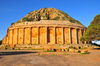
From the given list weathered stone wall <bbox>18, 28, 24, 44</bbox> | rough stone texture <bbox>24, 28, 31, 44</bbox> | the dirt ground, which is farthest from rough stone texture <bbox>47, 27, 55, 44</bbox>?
the dirt ground

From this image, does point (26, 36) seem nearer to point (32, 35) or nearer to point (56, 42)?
point (32, 35)

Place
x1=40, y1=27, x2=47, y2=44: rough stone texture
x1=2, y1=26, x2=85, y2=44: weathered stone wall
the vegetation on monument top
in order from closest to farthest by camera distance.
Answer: the vegetation on monument top → x1=40, y1=27, x2=47, y2=44: rough stone texture → x1=2, y1=26, x2=85, y2=44: weathered stone wall

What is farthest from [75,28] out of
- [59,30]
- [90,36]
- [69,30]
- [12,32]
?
[12,32]

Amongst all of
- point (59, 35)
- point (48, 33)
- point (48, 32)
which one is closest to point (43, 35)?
point (48, 33)

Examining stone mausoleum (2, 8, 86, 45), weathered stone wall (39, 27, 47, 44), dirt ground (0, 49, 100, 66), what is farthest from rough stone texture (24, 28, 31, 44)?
dirt ground (0, 49, 100, 66)

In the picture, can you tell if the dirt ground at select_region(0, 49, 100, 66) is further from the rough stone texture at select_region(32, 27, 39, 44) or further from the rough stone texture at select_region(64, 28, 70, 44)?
the rough stone texture at select_region(64, 28, 70, 44)

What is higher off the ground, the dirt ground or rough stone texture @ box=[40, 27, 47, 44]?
Answer: rough stone texture @ box=[40, 27, 47, 44]

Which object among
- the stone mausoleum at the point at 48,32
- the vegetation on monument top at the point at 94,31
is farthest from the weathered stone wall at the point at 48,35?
the vegetation on monument top at the point at 94,31

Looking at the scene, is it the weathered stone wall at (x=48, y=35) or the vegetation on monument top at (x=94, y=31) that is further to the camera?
the weathered stone wall at (x=48, y=35)

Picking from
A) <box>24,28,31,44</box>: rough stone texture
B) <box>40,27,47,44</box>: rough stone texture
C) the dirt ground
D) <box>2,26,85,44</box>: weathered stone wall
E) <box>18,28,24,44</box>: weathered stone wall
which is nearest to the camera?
the dirt ground

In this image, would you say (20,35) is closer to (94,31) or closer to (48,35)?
(48,35)

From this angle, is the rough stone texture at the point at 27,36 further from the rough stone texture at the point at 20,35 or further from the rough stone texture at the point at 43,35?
the rough stone texture at the point at 43,35

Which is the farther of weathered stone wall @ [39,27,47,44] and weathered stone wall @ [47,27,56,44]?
weathered stone wall @ [47,27,56,44]

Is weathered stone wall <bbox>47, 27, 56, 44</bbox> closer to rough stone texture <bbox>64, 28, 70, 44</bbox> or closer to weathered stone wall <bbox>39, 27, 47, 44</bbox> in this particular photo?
weathered stone wall <bbox>39, 27, 47, 44</bbox>
